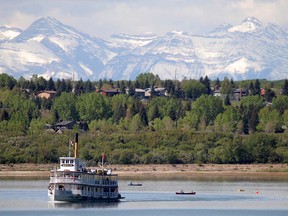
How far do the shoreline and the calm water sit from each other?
13934 mm

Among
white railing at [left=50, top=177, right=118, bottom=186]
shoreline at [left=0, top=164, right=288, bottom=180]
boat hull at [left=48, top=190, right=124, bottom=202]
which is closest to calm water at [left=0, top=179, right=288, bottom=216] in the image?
boat hull at [left=48, top=190, right=124, bottom=202]

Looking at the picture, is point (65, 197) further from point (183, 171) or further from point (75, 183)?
point (183, 171)

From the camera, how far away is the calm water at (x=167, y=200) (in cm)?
10188

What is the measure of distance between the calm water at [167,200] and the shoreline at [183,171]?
1393cm

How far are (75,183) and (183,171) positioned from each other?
2531 inches

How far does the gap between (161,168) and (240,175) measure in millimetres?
13313

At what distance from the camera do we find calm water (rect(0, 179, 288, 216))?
101875 millimetres

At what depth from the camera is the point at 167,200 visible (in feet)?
381

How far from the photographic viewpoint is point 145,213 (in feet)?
328

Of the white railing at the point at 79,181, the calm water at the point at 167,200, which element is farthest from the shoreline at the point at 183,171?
the white railing at the point at 79,181

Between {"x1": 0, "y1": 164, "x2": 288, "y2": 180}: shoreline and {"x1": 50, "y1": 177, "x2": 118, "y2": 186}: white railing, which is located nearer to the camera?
{"x1": 50, "y1": 177, "x2": 118, "y2": 186}: white railing

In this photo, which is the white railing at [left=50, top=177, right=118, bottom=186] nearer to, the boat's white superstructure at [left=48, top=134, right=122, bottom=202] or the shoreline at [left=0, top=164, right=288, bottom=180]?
the boat's white superstructure at [left=48, top=134, right=122, bottom=202]

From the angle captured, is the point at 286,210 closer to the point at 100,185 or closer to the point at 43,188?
the point at 100,185

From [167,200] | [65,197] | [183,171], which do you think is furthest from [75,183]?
[183,171]
